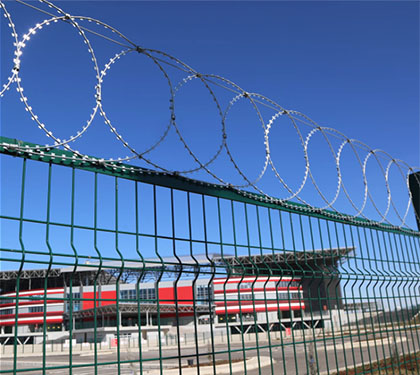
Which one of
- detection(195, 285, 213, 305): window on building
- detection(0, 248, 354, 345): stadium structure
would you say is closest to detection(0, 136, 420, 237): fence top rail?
detection(0, 248, 354, 345): stadium structure

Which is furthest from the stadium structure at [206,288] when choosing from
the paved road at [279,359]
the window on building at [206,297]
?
the paved road at [279,359]

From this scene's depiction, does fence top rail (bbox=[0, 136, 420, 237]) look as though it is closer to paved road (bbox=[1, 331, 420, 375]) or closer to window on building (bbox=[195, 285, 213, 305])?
window on building (bbox=[195, 285, 213, 305])

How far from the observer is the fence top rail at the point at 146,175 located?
11.0ft

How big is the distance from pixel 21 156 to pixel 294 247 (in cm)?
339

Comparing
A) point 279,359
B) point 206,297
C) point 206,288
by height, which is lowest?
point 279,359

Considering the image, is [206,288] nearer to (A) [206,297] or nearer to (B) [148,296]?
(A) [206,297]

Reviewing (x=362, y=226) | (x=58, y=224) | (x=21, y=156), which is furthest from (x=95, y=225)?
(x=362, y=226)

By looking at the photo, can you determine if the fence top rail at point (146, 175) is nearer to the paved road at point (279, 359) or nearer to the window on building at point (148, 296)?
the window on building at point (148, 296)

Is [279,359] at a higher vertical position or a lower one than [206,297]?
lower

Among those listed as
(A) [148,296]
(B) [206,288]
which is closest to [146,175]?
(B) [206,288]

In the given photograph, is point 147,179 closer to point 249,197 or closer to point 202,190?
point 202,190

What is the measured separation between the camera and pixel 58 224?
3.36 meters

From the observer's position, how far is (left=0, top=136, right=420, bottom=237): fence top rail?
11.0 feet

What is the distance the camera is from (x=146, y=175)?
4133 mm
